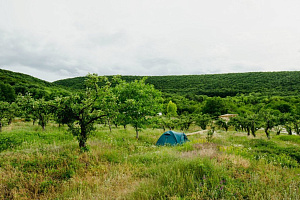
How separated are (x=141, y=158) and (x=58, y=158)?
4.02 metres

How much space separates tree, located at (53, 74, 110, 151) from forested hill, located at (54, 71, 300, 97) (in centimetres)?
10501

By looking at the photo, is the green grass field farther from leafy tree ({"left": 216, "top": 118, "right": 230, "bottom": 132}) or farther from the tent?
leafy tree ({"left": 216, "top": 118, "right": 230, "bottom": 132})

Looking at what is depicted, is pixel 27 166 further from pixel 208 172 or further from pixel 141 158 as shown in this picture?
pixel 208 172

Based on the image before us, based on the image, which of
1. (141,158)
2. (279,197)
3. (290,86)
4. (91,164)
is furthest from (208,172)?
(290,86)

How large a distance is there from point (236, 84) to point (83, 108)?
135 metres

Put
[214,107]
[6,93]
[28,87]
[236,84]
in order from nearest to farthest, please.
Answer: [214,107]
[6,93]
[28,87]
[236,84]

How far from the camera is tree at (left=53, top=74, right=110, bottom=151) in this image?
304 inches

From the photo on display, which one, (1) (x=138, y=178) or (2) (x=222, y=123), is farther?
(2) (x=222, y=123)

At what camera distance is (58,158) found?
7375 mm

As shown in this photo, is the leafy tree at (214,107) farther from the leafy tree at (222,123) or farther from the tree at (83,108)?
the tree at (83,108)

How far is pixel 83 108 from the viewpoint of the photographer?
7875mm

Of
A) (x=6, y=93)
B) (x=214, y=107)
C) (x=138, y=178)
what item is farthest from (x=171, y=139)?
(x=6, y=93)

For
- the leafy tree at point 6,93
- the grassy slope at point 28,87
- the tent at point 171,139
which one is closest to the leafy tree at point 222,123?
the tent at point 171,139

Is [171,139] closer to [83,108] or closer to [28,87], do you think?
[83,108]
